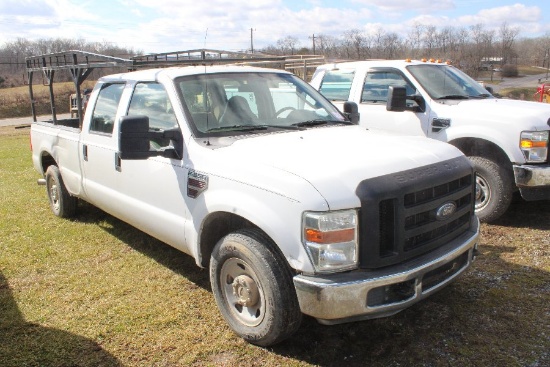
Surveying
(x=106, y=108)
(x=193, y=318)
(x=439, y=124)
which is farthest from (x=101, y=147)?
(x=439, y=124)

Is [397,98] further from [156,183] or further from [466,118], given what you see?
[156,183]

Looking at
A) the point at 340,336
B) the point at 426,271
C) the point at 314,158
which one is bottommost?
the point at 340,336

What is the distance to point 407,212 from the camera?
2.85 meters

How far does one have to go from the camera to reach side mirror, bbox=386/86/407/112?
226 inches

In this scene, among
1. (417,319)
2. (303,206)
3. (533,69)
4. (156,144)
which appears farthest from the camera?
(533,69)

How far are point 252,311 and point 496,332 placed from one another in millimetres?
1739

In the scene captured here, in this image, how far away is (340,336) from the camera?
3438mm

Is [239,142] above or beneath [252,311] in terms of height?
above

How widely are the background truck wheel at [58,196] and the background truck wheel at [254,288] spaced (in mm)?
3527

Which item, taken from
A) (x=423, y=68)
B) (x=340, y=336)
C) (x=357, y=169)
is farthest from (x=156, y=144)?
(x=423, y=68)

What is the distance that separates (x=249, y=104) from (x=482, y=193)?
3299 millimetres

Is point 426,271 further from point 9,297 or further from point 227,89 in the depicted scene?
point 9,297

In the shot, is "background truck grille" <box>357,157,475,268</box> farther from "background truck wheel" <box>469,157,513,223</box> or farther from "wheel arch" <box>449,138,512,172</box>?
"wheel arch" <box>449,138,512,172</box>

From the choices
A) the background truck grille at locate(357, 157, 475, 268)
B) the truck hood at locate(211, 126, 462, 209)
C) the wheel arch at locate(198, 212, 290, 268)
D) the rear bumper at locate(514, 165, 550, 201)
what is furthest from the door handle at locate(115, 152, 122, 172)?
the rear bumper at locate(514, 165, 550, 201)
